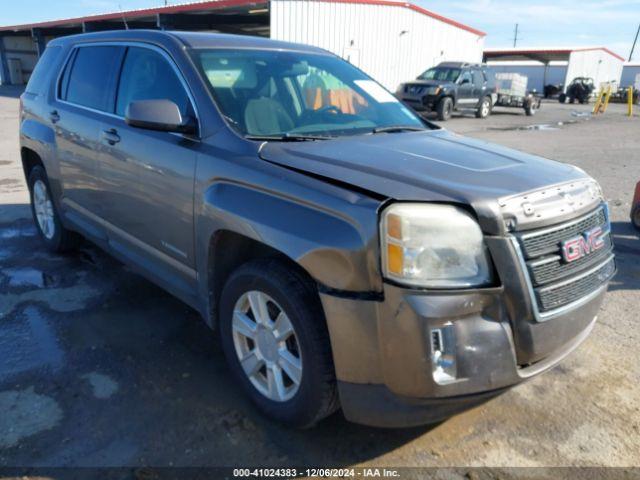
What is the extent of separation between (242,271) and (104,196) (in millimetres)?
1676

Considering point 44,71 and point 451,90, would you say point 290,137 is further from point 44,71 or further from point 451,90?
point 451,90

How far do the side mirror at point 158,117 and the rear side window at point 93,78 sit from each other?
97 centimetres

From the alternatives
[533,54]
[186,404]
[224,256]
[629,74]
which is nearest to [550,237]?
[224,256]

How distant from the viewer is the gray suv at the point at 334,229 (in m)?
2.06

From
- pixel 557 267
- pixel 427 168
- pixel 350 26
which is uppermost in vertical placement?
pixel 350 26

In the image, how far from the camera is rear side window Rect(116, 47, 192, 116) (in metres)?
3.16

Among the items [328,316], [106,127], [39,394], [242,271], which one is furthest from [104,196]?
[328,316]

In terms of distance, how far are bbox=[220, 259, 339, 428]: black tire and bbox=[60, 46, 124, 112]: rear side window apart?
6.54ft

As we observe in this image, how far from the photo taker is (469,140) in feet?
10.7

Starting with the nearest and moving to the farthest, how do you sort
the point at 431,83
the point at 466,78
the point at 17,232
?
the point at 17,232, the point at 431,83, the point at 466,78

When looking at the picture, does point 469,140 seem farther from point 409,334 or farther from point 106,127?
point 106,127

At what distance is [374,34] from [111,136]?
21.3 m

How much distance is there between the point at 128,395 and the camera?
2896 mm

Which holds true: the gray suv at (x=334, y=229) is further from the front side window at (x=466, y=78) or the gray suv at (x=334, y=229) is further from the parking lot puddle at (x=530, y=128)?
the front side window at (x=466, y=78)
